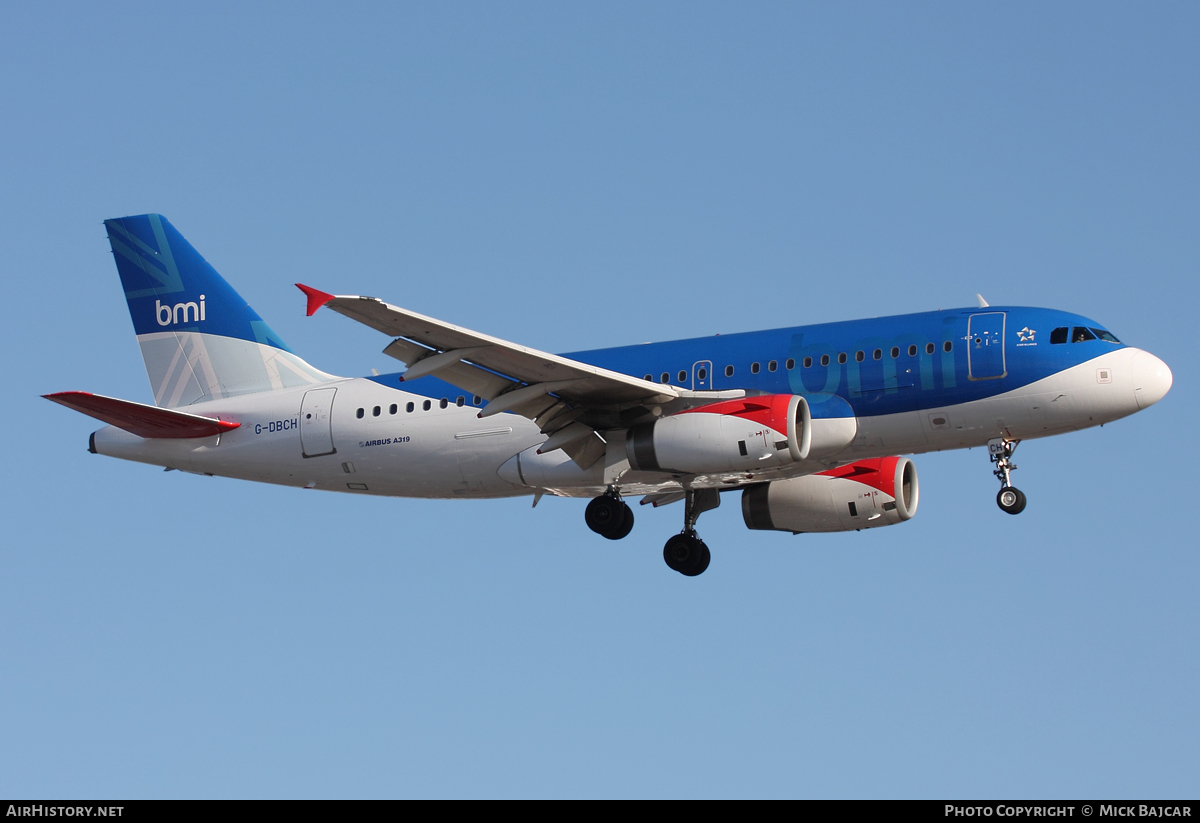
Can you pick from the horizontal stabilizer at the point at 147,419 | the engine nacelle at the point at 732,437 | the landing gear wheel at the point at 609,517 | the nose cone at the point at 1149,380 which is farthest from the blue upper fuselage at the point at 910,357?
the horizontal stabilizer at the point at 147,419

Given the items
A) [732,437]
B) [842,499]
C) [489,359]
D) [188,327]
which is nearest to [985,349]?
[732,437]

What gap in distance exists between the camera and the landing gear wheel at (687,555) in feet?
116

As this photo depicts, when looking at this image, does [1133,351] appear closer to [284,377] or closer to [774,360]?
[774,360]

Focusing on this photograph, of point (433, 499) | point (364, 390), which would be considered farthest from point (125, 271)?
point (433, 499)

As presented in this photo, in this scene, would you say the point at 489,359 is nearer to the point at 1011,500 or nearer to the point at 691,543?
the point at 691,543

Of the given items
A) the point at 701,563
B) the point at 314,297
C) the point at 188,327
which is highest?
the point at 188,327

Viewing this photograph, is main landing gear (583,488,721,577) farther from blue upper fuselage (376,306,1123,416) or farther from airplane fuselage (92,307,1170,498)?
blue upper fuselage (376,306,1123,416)

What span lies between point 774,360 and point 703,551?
631 centimetres

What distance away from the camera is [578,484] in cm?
3253

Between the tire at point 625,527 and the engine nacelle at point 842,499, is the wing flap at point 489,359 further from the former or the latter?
the engine nacelle at point 842,499

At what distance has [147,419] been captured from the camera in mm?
34250

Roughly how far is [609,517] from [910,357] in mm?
7414

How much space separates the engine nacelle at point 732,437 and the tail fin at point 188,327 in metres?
10.3

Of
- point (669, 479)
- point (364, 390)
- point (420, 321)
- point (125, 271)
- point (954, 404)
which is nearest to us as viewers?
point (420, 321)
